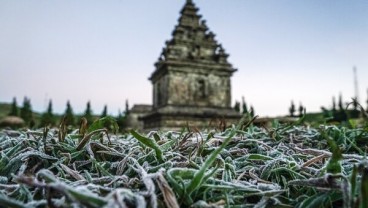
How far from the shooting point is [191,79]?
14.0m

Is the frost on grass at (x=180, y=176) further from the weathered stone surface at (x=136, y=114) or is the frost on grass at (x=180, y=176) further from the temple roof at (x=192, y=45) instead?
the weathered stone surface at (x=136, y=114)

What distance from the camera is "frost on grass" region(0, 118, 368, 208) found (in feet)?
1.44

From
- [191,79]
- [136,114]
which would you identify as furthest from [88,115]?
[136,114]

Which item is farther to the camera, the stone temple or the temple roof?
the temple roof

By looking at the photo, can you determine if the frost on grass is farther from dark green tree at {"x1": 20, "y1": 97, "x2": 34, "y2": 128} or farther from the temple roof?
dark green tree at {"x1": 20, "y1": 97, "x2": 34, "y2": 128}

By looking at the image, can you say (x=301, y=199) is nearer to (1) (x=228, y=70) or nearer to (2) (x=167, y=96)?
(2) (x=167, y=96)

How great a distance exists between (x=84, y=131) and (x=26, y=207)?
536 mm

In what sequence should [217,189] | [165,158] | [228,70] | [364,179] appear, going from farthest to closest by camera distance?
1. [228,70]
2. [165,158]
3. [217,189]
4. [364,179]

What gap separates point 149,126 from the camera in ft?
46.8

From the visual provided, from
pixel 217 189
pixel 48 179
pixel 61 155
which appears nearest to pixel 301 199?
pixel 217 189

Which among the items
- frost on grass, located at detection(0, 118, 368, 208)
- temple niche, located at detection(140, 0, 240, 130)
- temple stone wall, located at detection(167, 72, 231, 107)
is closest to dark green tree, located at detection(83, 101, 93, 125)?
frost on grass, located at detection(0, 118, 368, 208)

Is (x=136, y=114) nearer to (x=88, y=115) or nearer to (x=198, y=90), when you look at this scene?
(x=88, y=115)

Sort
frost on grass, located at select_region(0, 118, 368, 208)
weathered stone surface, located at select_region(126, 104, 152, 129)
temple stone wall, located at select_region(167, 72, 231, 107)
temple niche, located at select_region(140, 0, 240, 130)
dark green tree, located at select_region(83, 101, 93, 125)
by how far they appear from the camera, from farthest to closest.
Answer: weathered stone surface, located at select_region(126, 104, 152, 129) → temple stone wall, located at select_region(167, 72, 231, 107) → temple niche, located at select_region(140, 0, 240, 130) → dark green tree, located at select_region(83, 101, 93, 125) → frost on grass, located at select_region(0, 118, 368, 208)

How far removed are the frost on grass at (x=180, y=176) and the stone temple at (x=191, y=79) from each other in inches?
463
